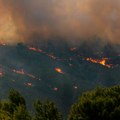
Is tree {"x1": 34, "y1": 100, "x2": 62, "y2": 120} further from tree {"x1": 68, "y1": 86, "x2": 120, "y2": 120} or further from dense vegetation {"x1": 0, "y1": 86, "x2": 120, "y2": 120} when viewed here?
tree {"x1": 68, "y1": 86, "x2": 120, "y2": 120}

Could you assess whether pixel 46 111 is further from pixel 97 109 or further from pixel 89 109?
pixel 97 109

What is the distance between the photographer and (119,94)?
72062mm

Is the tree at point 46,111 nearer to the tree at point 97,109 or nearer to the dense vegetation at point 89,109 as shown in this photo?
the dense vegetation at point 89,109

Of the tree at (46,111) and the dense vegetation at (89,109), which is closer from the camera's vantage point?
the dense vegetation at (89,109)

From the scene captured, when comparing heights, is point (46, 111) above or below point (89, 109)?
below

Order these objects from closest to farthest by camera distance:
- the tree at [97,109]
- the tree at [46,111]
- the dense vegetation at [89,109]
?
the dense vegetation at [89,109] → the tree at [97,109] → the tree at [46,111]

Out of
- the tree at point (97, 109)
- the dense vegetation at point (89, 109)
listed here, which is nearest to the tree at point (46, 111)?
the dense vegetation at point (89, 109)

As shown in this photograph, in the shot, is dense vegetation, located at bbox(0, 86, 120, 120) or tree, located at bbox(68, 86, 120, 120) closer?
dense vegetation, located at bbox(0, 86, 120, 120)

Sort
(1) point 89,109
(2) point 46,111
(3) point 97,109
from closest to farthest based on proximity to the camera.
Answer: (3) point 97,109 < (1) point 89,109 < (2) point 46,111

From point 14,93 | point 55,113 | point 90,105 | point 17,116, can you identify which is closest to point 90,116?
point 90,105

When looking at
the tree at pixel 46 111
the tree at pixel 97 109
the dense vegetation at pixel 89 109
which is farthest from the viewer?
the tree at pixel 46 111

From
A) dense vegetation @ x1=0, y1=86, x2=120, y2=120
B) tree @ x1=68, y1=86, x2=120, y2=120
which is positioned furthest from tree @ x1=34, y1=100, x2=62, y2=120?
tree @ x1=68, y1=86, x2=120, y2=120

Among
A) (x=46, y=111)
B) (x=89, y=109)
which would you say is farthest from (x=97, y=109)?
(x=46, y=111)

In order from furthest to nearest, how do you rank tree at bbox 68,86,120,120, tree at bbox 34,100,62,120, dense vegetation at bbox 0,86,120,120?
1. tree at bbox 34,100,62,120
2. tree at bbox 68,86,120,120
3. dense vegetation at bbox 0,86,120,120
